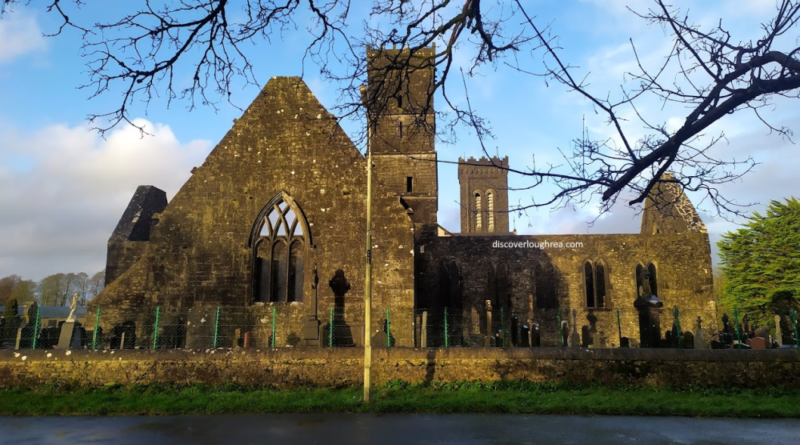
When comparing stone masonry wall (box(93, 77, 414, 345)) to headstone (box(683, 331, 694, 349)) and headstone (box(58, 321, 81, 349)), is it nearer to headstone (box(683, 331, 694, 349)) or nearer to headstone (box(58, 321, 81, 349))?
headstone (box(58, 321, 81, 349))

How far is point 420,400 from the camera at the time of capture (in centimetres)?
1002

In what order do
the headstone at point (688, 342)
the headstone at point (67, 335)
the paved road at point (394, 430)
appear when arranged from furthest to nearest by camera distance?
the headstone at point (688, 342), the headstone at point (67, 335), the paved road at point (394, 430)

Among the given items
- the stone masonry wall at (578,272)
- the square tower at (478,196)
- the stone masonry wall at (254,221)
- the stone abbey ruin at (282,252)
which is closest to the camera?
the stone abbey ruin at (282,252)

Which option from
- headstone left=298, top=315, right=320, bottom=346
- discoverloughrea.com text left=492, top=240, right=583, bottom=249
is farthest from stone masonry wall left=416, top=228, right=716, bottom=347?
headstone left=298, top=315, right=320, bottom=346

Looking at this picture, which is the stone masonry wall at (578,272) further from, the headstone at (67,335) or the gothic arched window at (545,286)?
the headstone at (67,335)

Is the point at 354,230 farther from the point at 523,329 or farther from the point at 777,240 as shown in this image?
the point at 777,240

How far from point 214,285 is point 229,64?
14426 millimetres

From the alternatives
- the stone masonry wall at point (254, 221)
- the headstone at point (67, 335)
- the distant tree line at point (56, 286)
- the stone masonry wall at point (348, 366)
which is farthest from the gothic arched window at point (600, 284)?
the distant tree line at point (56, 286)

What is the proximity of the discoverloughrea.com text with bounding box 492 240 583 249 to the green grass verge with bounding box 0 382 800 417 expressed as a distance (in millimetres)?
17828

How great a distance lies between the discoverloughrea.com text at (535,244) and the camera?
28.7 meters

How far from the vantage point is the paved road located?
7418 millimetres

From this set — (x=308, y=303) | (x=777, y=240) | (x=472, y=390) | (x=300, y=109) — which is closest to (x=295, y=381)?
(x=472, y=390)

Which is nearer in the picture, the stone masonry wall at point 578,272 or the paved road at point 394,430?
the paved road at point 394,430

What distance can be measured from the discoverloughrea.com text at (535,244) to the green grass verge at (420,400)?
1783 cm
